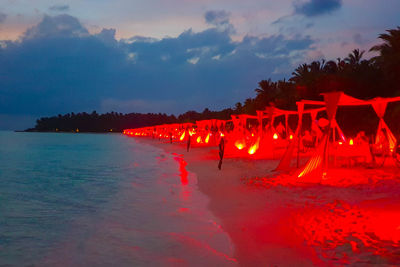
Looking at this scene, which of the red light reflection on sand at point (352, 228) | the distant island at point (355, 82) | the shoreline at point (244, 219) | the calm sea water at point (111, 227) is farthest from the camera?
the distant island at point (355, 82)

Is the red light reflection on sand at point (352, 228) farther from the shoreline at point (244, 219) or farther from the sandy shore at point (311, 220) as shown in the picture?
the shoreline at point (244, 219)

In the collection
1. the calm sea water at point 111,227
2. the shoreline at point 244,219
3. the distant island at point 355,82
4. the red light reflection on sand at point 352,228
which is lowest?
the calm sea water at point 111,227

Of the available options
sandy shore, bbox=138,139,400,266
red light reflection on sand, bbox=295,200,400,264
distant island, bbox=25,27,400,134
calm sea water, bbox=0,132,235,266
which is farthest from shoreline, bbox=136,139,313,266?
distant island, bbox=25,27,400,134

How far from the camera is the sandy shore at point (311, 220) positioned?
4.51m

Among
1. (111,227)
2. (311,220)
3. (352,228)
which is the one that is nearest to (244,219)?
(311,220)

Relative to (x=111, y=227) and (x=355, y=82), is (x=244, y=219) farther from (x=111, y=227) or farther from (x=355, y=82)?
(x=355, y=82)

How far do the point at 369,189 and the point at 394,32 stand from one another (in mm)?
18711

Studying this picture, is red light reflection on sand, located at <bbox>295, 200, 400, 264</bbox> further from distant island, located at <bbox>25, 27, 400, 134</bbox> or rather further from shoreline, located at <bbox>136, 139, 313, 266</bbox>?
distant island, located at <bbox>25, 27, 400, 134</bbox>

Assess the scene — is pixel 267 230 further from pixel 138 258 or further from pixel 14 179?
pixel 14 179

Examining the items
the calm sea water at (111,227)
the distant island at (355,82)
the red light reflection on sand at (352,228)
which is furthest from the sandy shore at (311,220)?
the distant island at (355,82)

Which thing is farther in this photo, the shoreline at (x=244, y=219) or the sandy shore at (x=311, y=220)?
the shoreline at (x=244, y=219)

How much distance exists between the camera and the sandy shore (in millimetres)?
4512

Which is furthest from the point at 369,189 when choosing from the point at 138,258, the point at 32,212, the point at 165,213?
the point at 32,212

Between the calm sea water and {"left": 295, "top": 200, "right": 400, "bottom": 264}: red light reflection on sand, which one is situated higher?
{"left": 295, "top": 200, "right": 400, "bottom": 264}: red light reflection on sand
